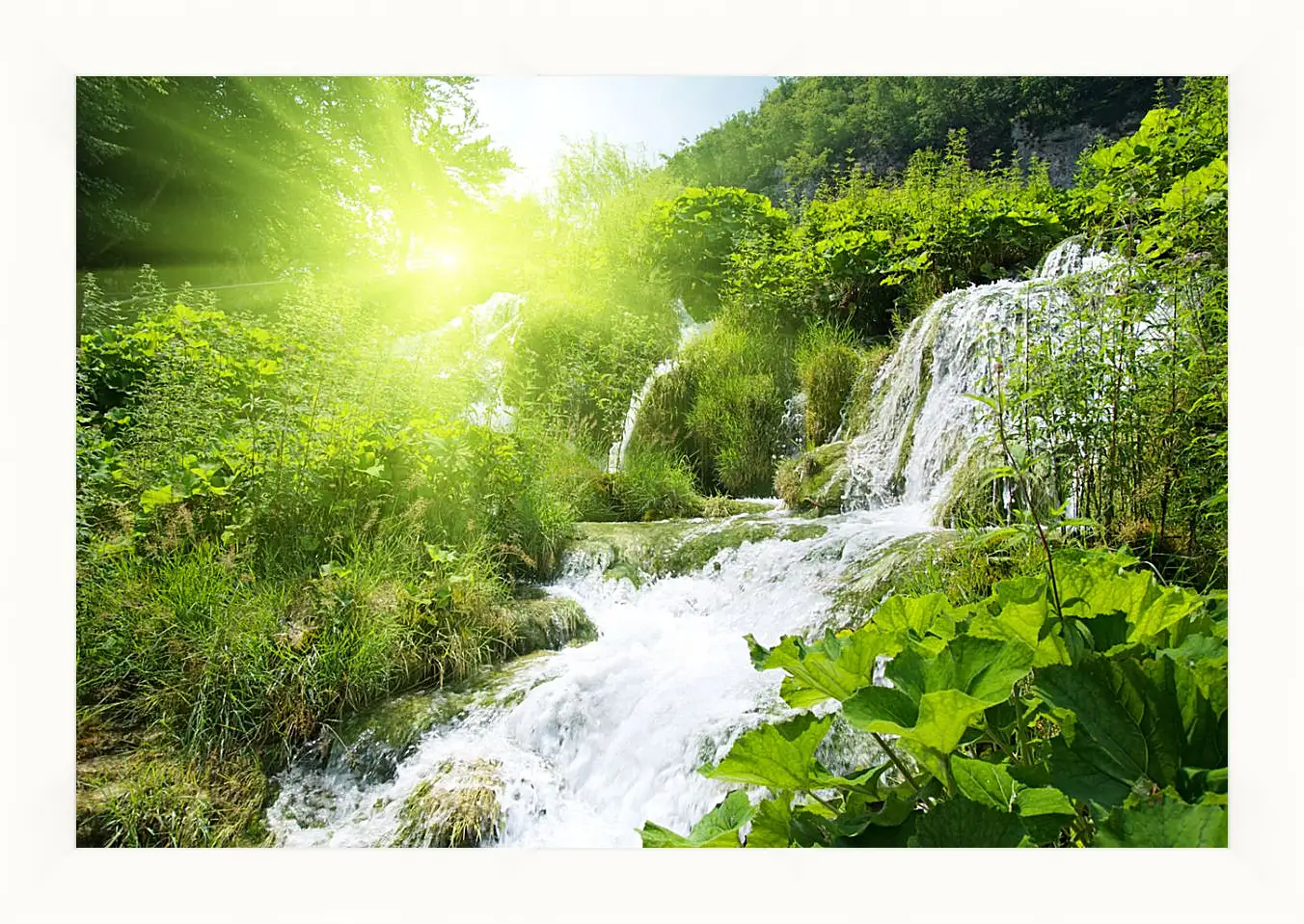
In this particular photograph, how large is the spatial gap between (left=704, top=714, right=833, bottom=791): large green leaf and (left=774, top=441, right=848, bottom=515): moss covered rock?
181 centimetres

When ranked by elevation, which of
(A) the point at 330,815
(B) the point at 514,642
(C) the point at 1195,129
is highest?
(C) the point at 1195,129

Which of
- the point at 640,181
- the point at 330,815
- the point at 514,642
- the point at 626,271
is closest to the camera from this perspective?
the point at 330,815

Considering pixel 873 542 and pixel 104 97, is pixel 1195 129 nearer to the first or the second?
pixel 873 542

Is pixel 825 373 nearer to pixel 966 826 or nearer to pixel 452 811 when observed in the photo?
pixel 452 811

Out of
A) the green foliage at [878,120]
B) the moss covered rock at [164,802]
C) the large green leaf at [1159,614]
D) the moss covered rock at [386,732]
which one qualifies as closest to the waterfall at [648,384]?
the green foliage at [878,120]

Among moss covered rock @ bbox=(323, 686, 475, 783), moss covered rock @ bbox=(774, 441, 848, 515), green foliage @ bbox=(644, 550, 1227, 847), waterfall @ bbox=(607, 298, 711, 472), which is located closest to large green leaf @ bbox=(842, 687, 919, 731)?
green foliage @ bbox=(644, 550, 1227, 847)

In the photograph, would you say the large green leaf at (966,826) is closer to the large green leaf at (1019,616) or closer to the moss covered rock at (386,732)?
the large green leaf at (1019,616)

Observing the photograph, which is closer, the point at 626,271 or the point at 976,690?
the point at 976,690

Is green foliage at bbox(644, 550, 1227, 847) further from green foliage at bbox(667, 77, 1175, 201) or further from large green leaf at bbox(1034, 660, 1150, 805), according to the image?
green foliage at bbox(667, 77, 1175, 201)
